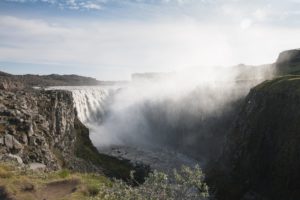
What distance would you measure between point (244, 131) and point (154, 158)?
3523cm

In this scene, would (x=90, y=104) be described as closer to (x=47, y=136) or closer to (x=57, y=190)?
(x=47, y=136)

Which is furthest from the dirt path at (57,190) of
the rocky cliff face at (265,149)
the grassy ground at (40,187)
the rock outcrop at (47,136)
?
the rocky cliff face at (265,149)

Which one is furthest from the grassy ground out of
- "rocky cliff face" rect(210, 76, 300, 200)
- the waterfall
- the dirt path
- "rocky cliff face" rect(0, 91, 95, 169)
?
the waterfall

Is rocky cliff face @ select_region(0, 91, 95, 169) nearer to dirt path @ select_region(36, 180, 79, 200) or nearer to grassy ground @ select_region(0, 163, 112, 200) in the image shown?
grassy ground @ select_region(0, 163, 112, 200)

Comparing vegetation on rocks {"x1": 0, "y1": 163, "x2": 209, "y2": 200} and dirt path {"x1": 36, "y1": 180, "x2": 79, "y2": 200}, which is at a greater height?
vegetation on rocks {"x1": 0, "y1": 163, "x2": 209, "y2": 200}

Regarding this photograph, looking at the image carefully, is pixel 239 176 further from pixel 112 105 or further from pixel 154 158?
pixel 112 105

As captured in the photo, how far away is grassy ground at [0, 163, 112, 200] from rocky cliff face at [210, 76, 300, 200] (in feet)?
107

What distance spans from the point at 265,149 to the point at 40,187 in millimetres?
41337

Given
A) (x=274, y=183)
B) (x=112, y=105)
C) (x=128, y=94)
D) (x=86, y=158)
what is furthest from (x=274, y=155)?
(x=128, y=94)

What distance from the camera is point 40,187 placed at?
29.6m

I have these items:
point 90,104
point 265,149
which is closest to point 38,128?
point 265,149

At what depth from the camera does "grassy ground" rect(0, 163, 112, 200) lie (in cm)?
2748

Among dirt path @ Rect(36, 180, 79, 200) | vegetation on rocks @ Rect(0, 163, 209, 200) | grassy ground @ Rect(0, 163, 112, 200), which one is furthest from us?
dirt path @ Rect(36, 180, 79, 200)

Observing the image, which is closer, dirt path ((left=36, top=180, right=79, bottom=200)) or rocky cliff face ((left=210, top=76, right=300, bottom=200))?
dirt path ((left=36, top=180, right=79, bottom=200))
